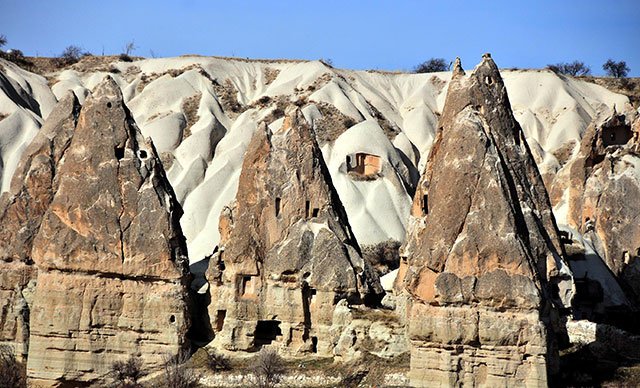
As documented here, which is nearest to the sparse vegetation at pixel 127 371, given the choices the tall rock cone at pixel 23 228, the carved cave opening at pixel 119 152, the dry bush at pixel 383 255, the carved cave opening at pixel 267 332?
the carved cave opening at pixel 267 332

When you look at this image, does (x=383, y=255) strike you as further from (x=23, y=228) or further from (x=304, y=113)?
(x=304, y=113)

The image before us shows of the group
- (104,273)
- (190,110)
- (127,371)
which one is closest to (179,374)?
(127,371)

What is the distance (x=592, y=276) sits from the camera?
1252 inches

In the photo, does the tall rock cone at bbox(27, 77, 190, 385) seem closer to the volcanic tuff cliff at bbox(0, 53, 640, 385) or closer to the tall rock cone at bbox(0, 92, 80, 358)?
A: the volcanic tuff cliff at bbox(0, 53, 640, 385)

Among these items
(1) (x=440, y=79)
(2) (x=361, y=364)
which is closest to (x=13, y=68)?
(1) (x=440, y=79)

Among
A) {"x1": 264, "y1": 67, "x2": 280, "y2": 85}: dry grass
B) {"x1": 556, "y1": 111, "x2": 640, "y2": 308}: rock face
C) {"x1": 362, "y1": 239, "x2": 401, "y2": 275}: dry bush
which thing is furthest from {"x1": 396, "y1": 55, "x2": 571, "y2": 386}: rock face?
{"x1": 264, "y1": 67, "x2": 280, "y2": 85}: dry grass

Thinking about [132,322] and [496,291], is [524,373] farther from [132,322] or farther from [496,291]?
[132,322]

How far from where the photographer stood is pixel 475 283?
21.6 meters

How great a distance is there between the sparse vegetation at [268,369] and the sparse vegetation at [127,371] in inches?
94.4

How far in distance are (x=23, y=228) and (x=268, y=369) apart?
7.47 meters

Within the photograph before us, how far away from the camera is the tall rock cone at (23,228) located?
92.3ft

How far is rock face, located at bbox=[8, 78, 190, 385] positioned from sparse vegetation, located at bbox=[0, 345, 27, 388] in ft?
2.04

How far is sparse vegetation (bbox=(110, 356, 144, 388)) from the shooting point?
993 inches

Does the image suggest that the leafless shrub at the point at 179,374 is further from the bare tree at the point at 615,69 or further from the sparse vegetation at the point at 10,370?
the bare tree at the point at 615,69
